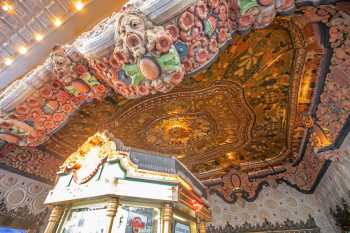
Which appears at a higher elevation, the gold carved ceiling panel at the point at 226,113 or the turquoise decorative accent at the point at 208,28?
the gold carved ceiling panel at the point at 226,113

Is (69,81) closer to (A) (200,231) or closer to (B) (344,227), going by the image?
(A) (200,231)

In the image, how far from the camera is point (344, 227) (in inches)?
156

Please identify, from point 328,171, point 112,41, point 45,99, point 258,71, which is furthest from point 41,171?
point 328,171

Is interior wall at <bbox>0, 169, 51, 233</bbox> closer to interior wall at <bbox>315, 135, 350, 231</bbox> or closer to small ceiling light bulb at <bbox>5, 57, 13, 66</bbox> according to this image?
small ceiling light bulb at <bbox>5, 57, 13, 66</bbox>

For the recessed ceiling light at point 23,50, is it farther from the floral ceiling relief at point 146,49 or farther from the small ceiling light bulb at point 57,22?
the floral ceiling relief at point 146,49

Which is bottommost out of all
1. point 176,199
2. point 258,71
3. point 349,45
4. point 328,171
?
point 176,199

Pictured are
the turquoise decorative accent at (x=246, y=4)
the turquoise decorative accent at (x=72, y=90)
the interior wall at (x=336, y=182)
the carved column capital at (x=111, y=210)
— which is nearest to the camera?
the carved column capital at (x=111, y=210)

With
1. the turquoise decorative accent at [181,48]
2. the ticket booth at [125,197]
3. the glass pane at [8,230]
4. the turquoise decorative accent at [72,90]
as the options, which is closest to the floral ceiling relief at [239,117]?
the turquoise decorative accent at [72,90]

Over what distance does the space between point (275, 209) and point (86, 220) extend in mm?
5958

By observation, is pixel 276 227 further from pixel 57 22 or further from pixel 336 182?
pixel 57 22

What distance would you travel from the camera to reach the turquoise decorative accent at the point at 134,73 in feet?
6.37

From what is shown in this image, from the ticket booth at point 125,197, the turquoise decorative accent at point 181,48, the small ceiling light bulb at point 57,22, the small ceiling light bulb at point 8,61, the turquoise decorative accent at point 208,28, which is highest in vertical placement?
the small ceiling light bulb at point 57,22

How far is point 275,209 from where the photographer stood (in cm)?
556

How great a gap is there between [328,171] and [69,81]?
5822 mm
